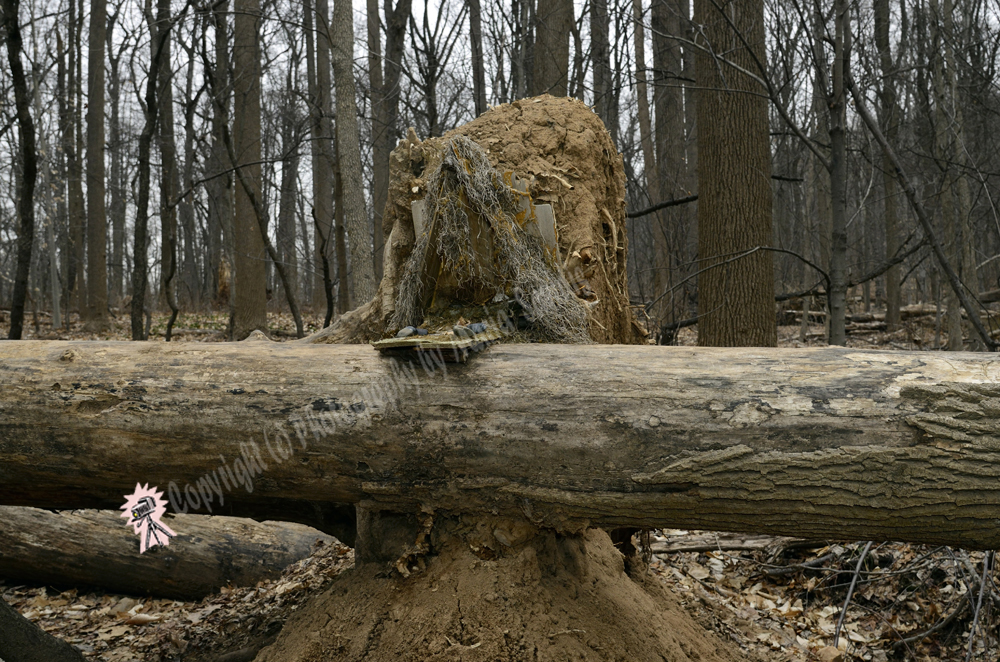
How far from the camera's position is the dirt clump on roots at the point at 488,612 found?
2.37 metres

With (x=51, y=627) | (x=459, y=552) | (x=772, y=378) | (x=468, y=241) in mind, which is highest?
(x=468, y=241)

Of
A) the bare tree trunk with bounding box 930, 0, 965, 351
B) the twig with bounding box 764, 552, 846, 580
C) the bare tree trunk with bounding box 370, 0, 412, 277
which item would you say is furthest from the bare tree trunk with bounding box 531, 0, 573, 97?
the twig with bounding box 764, 552, 846, 580

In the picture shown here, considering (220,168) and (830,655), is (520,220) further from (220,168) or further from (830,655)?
(220,168)

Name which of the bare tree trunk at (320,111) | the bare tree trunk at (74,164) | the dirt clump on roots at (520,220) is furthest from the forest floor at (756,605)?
the bare tree trunk at (74,164)

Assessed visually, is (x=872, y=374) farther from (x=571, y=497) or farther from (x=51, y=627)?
(x=51, y=627)

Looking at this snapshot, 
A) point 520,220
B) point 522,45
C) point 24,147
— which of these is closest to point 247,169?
point 522,45

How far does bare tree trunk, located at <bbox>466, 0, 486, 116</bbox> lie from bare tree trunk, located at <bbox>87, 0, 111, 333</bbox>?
831cm

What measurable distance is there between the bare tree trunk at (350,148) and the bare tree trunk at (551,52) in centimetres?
283

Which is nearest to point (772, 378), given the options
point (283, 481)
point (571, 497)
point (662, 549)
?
point (571, 497)

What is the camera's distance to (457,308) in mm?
3471

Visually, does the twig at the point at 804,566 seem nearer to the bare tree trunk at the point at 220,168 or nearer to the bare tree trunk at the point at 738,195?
the bare tree trunk at the point at 738,195

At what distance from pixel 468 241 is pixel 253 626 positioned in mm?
2409

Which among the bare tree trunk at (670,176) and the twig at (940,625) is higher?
the bare tree trunk at (670,176)

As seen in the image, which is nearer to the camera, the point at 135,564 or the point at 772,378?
the point at 772,378
